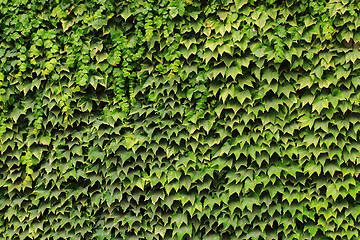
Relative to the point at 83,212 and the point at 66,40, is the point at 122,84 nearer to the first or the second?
the point at 66,40

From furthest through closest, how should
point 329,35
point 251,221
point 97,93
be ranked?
1. point 97,93
2. point 251,221
3. point 329,35

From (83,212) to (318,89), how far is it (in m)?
2.84

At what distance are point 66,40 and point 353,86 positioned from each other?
9.88 feet

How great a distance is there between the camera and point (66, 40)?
138 inches

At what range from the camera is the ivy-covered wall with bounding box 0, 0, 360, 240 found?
3.19m

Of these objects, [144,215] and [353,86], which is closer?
[353,86]

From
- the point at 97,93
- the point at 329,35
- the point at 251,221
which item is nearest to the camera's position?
the point at 329,35

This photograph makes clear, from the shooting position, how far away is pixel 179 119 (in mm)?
3383

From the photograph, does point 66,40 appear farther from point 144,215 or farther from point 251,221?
point 251,221

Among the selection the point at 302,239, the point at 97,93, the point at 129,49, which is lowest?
the point at 302,239

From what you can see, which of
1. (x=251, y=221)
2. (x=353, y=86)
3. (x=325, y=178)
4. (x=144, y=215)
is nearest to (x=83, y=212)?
(x=144, y=215)

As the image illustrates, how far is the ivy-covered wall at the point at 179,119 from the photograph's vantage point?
126 inches

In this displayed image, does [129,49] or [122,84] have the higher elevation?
[129,49]

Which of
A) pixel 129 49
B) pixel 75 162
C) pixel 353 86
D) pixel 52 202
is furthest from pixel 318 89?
pixel 52 202
